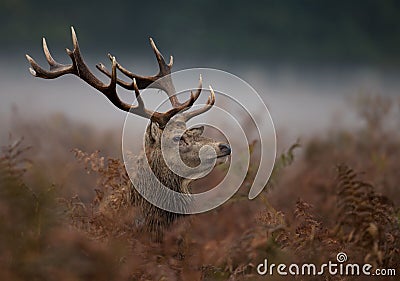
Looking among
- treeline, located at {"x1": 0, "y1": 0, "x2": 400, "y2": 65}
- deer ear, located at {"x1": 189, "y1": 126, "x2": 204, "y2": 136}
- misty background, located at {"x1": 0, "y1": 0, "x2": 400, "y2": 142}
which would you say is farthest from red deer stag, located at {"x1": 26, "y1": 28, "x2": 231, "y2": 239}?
treeline, located at {"x1": 0, "y1": 0, "x2": 400, "y2": 65}

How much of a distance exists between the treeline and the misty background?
0.02m

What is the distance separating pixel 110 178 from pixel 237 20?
A: 1334cm

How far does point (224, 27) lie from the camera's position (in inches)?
671

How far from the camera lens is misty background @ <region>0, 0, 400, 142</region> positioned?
48.7 ft

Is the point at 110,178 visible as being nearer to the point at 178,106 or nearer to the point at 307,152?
the point at 178,106

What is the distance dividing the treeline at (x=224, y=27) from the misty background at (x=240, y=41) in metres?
0.02

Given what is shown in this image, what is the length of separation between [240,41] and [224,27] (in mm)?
534

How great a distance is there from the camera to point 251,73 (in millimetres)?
16047

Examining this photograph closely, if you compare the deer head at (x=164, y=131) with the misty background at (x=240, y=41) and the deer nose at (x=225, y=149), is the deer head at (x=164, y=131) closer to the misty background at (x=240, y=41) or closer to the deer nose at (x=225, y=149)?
the deer nose at (x=225, y=149)

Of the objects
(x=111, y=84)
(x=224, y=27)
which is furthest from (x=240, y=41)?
(x=111, y=84)

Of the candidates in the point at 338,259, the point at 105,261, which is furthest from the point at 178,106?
the point at 105,261

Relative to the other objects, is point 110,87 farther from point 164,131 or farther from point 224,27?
point 224,27

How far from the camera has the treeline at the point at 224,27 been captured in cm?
1532

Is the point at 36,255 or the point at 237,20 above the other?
the point at 237,20
